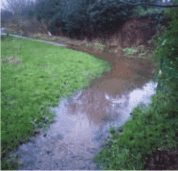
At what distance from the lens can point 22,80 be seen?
5.33 metres

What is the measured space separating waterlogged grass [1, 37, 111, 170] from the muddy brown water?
0.26 m

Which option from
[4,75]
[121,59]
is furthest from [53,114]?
[121,59]

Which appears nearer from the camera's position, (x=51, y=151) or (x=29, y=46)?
(x=51, y=151)

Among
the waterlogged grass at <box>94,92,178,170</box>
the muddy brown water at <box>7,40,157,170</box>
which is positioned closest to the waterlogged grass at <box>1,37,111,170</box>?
the muddy brown water at <box>7,40,157,170</box>

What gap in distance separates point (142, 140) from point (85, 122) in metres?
1.80

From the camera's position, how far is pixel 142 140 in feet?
9.46

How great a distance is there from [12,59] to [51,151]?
503 cm

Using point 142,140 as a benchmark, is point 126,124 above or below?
below

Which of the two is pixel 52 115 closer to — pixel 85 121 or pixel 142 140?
pixel 85 121

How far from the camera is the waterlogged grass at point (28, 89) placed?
3225 mm

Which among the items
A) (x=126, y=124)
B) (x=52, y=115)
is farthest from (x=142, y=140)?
(x=52, y=115)

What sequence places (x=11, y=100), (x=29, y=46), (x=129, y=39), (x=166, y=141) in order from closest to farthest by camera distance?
(x=166, y=141)
(x=11, y=100)
(x=29, y=46)
(x=129, y=39)

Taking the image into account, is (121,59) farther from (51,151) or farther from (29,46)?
(51,151)

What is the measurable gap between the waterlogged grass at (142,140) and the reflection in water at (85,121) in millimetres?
330
